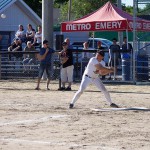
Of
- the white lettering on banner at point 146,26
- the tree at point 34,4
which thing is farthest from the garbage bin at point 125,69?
the tree at point 34,4

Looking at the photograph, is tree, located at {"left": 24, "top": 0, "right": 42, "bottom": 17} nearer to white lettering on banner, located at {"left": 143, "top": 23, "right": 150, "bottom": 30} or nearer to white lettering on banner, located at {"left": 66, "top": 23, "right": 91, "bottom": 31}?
white lettering on banner, located at {"left": 66, "top": 23, "right": 91, "bottom": 31}

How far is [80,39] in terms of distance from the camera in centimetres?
4409

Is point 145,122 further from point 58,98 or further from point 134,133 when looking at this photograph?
point 58,98

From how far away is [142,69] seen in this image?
28.1 m

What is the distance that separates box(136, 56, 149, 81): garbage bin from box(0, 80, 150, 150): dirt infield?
4.12 metres

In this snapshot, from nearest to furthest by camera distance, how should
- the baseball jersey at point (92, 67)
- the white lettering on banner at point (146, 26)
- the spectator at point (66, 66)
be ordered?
the baseball jersey at point (92, 67) < the spectator at point (66, 66) < the white lettering on banner at point (146, 26)

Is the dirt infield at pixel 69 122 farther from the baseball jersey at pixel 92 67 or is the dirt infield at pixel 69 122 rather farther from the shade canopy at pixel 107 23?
the shade canopy at pixel 107 23

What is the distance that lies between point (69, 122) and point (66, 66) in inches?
368

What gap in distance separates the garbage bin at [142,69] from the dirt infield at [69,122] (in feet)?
13.5

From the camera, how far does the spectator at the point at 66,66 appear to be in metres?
24.6

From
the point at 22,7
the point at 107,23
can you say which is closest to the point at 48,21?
the point at 107,23

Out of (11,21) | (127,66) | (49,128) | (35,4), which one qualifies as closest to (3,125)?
(49,128)

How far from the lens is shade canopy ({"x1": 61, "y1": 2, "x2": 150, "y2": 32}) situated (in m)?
27.6

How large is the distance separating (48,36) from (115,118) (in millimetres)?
15063
